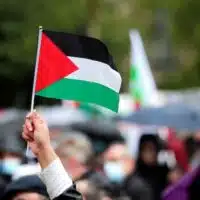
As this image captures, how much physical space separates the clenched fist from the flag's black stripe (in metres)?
0.69

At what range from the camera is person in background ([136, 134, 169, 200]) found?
38.0 ft

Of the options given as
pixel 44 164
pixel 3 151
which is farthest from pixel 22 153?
pixel 44 164

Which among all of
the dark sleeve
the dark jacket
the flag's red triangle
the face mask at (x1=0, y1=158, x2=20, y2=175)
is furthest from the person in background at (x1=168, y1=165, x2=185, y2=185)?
the dark sleeve

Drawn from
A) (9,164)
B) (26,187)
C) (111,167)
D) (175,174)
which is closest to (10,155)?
(9,164)

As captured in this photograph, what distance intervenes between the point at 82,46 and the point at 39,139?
83 centimetres

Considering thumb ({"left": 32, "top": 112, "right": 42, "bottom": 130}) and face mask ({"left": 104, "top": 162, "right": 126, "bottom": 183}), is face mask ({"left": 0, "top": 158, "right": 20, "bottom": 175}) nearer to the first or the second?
face mask ({"left": 104, "top": 162, "right": 126, "bottom": 183})

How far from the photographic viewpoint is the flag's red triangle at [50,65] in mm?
6172

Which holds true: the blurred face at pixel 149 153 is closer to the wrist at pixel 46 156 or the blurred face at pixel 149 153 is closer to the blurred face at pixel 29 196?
the blurred face at pixel 29 196

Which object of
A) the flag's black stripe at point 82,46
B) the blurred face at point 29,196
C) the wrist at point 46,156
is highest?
the flag's black stripe at point 82,46

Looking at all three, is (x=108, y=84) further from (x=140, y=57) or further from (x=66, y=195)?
(x=140, y=57)

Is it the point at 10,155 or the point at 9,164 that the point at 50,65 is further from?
the point at 10,155

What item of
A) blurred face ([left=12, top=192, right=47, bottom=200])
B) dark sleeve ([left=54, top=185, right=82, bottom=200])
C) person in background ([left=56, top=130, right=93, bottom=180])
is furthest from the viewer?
person in background ([left=56, top=130, right=93, bottom=180])

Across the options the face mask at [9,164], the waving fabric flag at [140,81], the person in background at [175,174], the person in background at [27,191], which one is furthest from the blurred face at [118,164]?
the person in background at [27,191]

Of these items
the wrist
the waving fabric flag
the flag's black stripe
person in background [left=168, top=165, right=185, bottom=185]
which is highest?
the waving fabric flag
